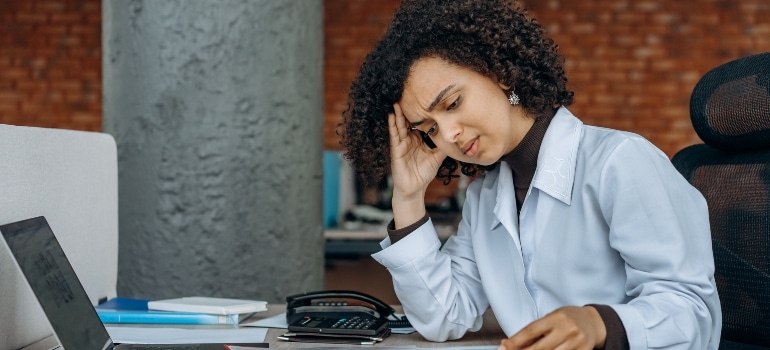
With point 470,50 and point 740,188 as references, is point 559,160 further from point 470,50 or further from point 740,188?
point 740,188

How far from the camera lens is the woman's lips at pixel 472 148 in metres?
1.46

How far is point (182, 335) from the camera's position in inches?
57.2

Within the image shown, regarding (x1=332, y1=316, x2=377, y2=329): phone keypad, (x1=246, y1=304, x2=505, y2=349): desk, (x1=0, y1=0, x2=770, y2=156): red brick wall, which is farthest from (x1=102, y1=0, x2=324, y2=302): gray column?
(x1=0, y1=0, x2=770, y2=156): red brick wall

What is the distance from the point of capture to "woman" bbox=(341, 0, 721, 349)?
50.3 inches

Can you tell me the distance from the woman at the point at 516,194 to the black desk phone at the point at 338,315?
0.07 m

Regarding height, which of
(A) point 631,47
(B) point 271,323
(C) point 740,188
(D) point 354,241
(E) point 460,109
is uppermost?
(A) point 631,47

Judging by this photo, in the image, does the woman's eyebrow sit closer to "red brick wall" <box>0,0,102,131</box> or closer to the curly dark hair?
the curly dark hair

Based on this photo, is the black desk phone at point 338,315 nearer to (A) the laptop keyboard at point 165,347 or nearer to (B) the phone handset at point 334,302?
(B) the phone handset at point 334,302

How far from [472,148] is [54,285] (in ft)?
2.24

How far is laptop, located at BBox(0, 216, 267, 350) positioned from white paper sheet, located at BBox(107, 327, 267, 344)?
0.35 feet

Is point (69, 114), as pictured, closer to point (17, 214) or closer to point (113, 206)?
point (113, 206)

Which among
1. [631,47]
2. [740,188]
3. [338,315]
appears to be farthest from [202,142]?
[631,47]

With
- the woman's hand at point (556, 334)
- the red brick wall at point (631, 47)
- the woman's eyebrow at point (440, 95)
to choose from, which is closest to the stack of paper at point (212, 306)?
the woman's eyebrow at point (440, 95)

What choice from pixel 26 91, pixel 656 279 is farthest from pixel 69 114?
pixel 656 279
